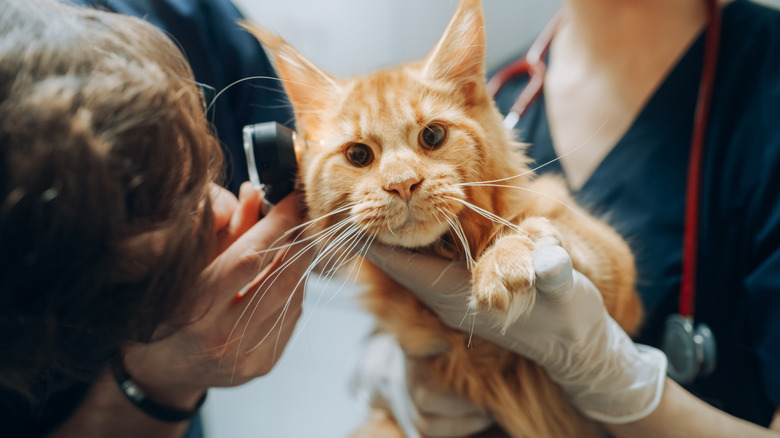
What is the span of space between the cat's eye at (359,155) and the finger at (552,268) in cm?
33

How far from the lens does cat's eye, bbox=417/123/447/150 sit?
2.51 ft

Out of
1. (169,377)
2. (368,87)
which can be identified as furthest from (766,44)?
(169,377)

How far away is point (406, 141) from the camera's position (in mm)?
756

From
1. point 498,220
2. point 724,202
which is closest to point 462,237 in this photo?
point 498,220

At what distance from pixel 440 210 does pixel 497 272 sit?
13 cm

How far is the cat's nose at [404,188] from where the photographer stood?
0.68 meters

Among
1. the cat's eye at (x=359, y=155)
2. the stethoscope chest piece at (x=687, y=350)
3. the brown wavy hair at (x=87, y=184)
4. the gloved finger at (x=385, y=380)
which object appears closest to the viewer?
the brown wavy hair at (x=87, y=184)

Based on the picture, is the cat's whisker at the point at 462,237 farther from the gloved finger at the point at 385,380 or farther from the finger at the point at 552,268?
the gloved finger at the point at 385,380

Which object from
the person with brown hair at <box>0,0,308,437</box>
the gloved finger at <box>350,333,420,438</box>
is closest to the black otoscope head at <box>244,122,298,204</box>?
the person with brown hair at <box>0,0,308,437</box>

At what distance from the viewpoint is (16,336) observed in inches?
21.5

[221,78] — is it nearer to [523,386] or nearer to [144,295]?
[144,295]

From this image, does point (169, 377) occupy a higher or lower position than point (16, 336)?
lower

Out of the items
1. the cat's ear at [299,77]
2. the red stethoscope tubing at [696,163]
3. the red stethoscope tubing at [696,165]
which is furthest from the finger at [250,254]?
the red stethoscope tubing at [696,165]

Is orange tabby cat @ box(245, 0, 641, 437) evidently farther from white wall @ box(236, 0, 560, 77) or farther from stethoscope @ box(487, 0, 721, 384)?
white wall @ box(236, 0, 560, 77)
